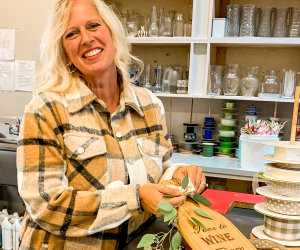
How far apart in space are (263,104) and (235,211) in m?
1.78

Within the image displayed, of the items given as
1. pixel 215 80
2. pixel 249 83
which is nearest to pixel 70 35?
pixel 215 80

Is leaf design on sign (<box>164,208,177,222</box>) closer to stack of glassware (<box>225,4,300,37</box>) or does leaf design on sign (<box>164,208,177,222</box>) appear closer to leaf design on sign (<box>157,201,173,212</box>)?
leaf design on sign (<box>157,201,173,212</box>)

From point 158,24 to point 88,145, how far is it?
1936 millimetres

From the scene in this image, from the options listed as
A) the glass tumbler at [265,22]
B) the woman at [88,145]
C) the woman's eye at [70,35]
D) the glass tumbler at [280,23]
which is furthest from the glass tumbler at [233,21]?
the woman's eye at [70,35]

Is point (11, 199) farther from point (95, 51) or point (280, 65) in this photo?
point (280, 65)

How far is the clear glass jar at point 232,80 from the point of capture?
247 cm

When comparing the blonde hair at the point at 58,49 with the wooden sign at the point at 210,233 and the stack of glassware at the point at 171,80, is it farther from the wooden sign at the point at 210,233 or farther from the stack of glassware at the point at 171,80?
the stack of glassware at the point at 171,80

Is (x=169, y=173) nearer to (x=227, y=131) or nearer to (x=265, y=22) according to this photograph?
(x=227, y=131)

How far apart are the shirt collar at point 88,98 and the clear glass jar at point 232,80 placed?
1.43 meters

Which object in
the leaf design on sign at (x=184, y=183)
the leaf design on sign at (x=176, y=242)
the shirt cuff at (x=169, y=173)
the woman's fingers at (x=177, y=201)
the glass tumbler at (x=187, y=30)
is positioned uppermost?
the glass tumbler at (x=187, y=30)

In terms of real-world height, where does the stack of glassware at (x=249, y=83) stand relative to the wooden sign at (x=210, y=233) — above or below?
above

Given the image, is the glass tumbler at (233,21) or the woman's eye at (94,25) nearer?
the woman's eye at (94,25)

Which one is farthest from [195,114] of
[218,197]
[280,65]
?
[218,197]

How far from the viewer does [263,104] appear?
8.96 feet
